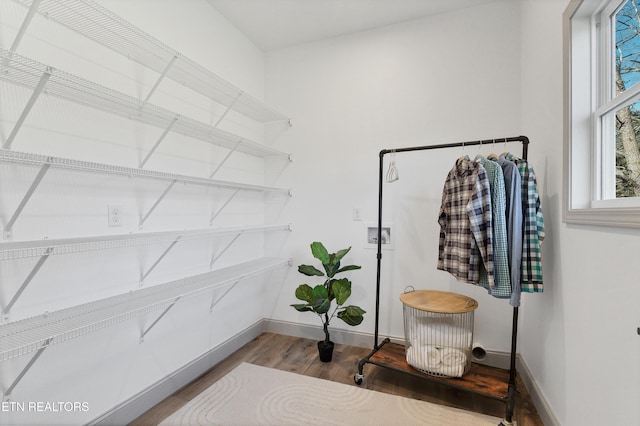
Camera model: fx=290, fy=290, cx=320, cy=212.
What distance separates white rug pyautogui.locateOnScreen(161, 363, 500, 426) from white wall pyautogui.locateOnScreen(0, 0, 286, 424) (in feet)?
1.10

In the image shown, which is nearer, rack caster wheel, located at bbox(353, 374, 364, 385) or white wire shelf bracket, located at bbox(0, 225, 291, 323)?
white wire shelf bracket, located at bbox(0, 225, 291, 323)

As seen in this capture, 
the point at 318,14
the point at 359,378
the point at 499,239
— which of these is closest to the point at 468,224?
the point at 499,239

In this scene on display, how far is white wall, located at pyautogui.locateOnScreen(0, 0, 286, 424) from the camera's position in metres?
1.17

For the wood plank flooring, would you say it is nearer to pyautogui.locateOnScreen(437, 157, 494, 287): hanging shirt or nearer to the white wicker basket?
the white wicker basket

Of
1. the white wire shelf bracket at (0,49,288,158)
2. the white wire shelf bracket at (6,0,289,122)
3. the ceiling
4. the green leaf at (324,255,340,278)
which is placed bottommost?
the green leaf at (324,255,340,278)

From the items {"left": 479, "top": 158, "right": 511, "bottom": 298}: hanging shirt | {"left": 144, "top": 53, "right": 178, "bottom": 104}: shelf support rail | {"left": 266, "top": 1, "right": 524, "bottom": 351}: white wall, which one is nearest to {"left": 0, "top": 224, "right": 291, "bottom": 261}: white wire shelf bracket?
{"left": 144, "top": 53, "right": 178, "bottom": 104}: shelf support rail

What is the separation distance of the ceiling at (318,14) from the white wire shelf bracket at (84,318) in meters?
2.01

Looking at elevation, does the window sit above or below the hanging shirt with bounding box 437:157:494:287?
above

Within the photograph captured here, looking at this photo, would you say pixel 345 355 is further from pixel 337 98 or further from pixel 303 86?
pixel 303 86

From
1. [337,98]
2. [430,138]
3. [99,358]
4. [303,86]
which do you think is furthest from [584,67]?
[99,358]

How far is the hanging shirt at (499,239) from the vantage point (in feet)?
4.83

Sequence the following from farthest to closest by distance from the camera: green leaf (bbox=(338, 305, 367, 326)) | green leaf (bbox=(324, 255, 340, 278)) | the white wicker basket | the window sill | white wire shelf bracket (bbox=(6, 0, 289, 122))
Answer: green leaf (bbox=(324, 255, 340, 278)) → green leaf (bbox=(338, 305, 367, 326)) → the white wicker basket → white wire shelf bracket (bbox=(6, 0, 289, 122)) → the window sill

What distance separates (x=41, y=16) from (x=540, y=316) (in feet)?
9.30

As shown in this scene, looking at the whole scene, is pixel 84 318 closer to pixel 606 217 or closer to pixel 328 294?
pixel 328 294
